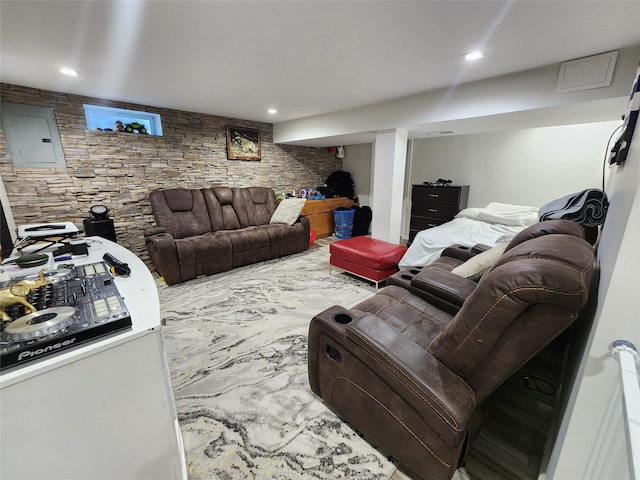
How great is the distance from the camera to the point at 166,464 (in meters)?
0.96

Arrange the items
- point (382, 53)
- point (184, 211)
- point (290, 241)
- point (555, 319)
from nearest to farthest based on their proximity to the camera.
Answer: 1. point (555, 319)
2. point (382, 53)
3. point (184, 211)
4. point (290, 241)

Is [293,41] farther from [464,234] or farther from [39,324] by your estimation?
[464,234]

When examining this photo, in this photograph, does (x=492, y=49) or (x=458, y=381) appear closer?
(x=458, y=381)

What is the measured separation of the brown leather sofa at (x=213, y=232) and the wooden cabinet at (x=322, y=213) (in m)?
0.76

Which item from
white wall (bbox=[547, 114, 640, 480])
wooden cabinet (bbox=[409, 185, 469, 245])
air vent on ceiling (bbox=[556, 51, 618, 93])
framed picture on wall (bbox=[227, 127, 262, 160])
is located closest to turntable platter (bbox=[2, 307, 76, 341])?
white wall (bbox=[547, 114, 640, 480])

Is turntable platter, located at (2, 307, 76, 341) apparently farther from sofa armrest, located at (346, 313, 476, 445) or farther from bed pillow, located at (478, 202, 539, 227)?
bed pillow, located at (478, 202, 539, 227)

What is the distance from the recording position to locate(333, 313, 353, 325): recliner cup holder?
135 centimetres

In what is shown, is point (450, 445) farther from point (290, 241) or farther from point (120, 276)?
point (290, 241)

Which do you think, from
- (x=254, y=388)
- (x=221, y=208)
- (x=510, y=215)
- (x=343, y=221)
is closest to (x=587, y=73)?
(x=510, y=215)

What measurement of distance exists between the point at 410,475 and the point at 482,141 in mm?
4768

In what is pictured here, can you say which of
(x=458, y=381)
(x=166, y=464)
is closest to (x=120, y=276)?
(x=166, y=464)

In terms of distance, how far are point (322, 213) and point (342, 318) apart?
4.07m

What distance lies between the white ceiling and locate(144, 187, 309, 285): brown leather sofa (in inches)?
58.2

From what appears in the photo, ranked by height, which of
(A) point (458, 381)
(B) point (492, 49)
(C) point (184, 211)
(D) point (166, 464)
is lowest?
(D) point (166, 464)
